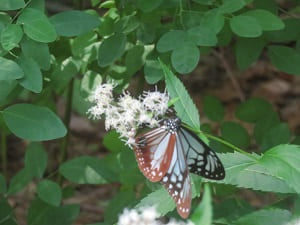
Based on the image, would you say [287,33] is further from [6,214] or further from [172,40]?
[6,214]

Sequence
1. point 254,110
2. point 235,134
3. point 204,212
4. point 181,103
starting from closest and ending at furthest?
1. point 204,212
2. point 181,103
3. point 235,134
4. point 254,110

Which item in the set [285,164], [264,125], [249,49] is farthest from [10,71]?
[264,125]

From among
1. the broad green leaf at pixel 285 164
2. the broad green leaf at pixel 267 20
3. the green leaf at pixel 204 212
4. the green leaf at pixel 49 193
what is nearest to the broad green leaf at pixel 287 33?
the broad green leaf at pixel 267 20

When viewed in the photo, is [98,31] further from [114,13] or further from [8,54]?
[8,54]

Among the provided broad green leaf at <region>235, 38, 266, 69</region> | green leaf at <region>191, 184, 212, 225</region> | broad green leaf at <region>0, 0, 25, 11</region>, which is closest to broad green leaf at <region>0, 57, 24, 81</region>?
broad green leaf at <region>0, 0, 25, 11</region>

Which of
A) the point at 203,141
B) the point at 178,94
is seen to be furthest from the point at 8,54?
the point at 203,141

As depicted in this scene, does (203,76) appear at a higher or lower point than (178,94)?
lower
